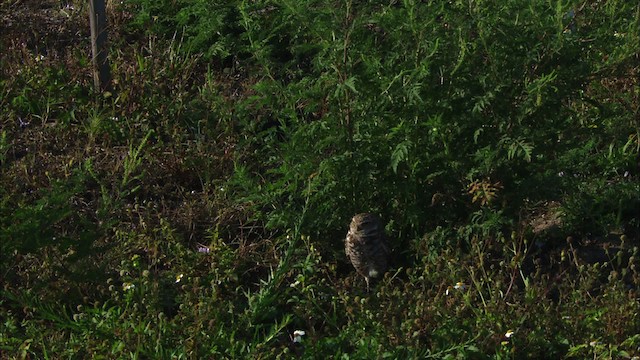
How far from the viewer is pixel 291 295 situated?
479cm

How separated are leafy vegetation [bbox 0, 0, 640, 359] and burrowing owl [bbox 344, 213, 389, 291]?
0.09 metres

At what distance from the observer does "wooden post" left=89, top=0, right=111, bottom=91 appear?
19.8 ft

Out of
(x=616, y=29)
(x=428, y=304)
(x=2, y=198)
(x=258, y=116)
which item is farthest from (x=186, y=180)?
(x=616, y=29)

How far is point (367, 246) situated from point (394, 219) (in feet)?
1.23

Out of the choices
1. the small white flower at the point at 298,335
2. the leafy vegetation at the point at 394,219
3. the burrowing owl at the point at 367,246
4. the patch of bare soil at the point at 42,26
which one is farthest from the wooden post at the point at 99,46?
the small white flower at the point at 298,335

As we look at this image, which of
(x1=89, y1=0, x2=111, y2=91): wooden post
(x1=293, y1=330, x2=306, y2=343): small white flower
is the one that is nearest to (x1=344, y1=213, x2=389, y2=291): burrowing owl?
(x1=293, y1=330, x2=306, y2=343): small white flower

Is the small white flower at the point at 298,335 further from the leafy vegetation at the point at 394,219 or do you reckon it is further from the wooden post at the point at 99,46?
the wooden post at the point at 99,46

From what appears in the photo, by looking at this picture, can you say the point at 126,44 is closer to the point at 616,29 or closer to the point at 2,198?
the point at 2,198

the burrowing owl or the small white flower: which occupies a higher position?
the burrowing owl

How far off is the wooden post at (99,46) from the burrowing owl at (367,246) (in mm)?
1965

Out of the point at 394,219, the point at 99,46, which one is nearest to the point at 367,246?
the point at 394,219

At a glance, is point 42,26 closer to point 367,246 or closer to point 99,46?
point 99,46

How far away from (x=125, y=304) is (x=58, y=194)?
496 millimetres

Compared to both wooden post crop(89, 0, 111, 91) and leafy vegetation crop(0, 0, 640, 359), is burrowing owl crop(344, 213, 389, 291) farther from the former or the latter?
wooden post crop(89, 0, 111, 91)
